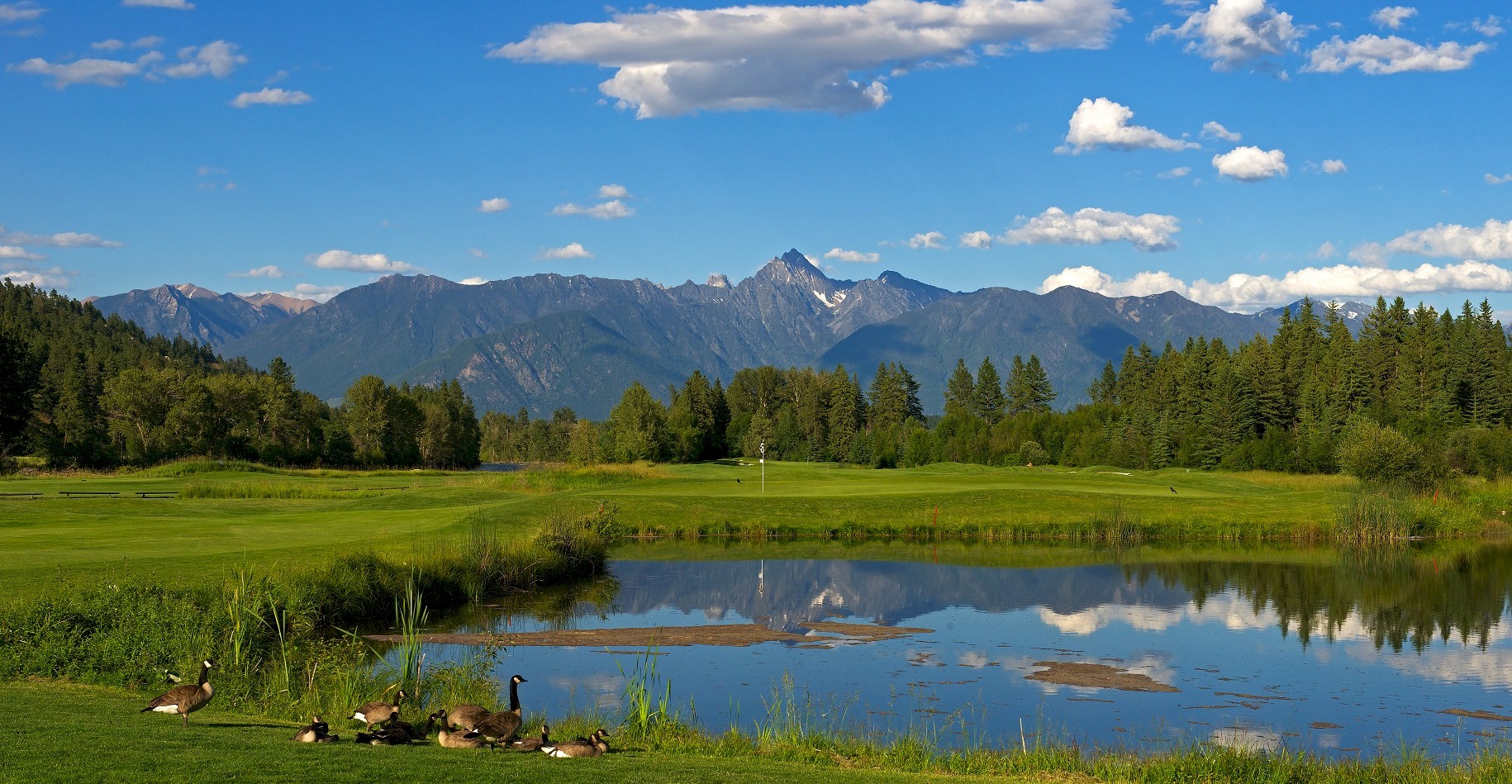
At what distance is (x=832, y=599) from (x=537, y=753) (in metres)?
22.0

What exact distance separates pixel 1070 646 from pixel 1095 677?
377 cm

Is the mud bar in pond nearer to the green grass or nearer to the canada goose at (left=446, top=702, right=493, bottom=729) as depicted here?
the green grass

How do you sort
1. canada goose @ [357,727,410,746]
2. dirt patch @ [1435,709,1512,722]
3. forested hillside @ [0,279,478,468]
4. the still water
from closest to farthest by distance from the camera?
canada goose @ [357,727,410,746], the still water, dirt patch @ [1435,709,1512,722], forested hillside @ [0,279,478,468]

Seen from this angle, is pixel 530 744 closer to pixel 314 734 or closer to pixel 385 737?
pixel 385 737

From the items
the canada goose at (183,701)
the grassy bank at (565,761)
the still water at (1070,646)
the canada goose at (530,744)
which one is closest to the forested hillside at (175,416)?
the still water at (1070,646)

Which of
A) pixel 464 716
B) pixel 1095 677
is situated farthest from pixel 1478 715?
pixel 464 716

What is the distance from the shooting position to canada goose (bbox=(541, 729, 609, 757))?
45.7ft

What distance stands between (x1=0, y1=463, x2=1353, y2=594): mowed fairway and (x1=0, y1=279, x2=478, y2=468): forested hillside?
24.1m

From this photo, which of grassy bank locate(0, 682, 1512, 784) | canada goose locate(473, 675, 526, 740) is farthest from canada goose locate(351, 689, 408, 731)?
canada goose locate(473, 675, 526, 740)

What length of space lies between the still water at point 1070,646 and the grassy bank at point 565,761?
2.36 meters

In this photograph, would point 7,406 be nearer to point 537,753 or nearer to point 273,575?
point 273,575

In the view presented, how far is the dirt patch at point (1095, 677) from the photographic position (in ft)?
76.7

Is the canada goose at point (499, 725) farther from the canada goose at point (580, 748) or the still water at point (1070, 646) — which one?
the still water at point (1070, 646)

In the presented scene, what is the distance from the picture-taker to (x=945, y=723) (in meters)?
19.5
